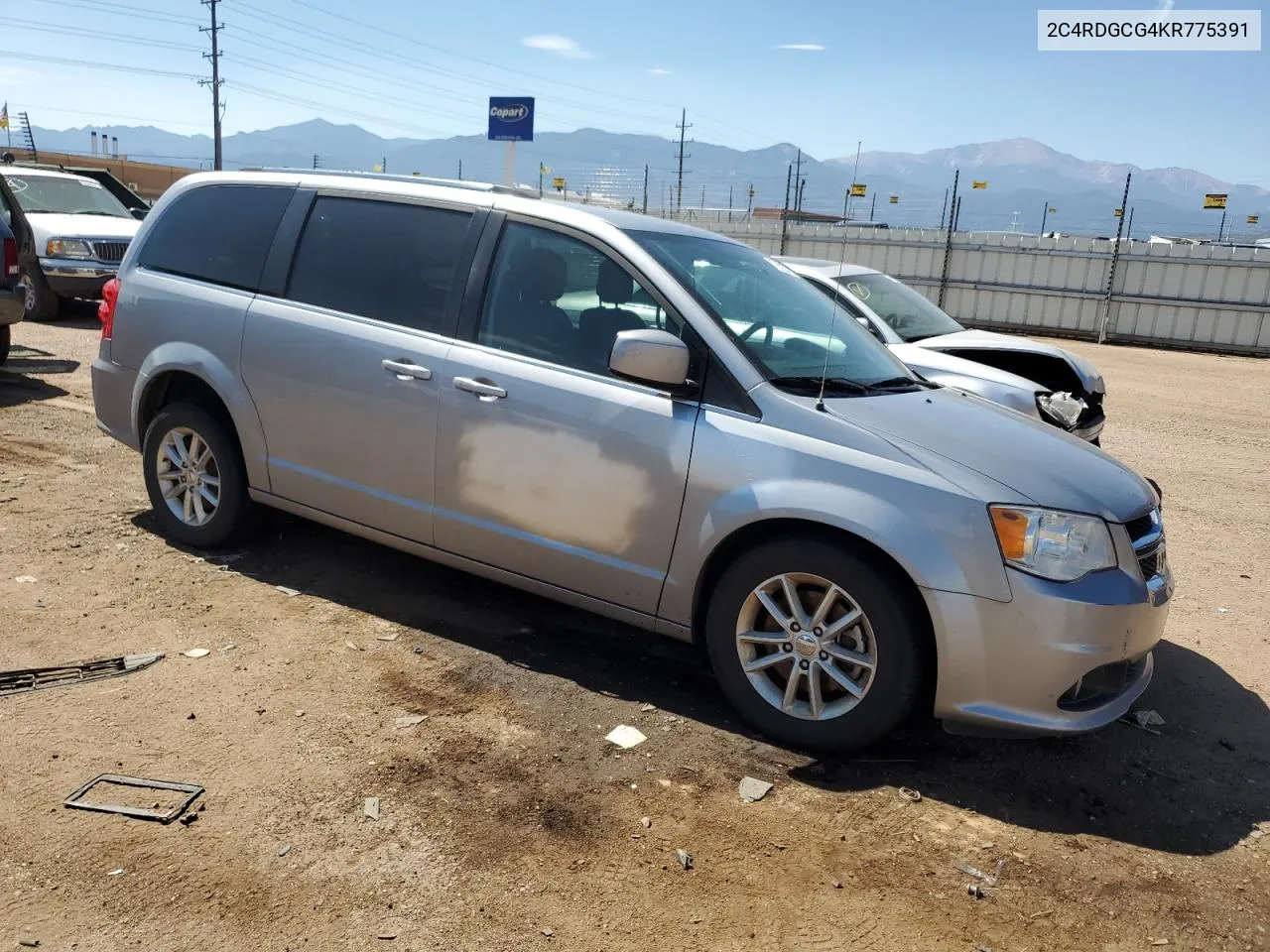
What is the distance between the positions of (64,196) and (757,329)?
44.7 feet

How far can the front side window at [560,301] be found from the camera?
3961 mm

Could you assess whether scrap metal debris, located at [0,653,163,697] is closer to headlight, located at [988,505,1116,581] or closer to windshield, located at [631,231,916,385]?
windshield, located at [631,231,916,385]

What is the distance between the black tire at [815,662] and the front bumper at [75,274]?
11910 mm

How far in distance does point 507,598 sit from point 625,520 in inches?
51.3

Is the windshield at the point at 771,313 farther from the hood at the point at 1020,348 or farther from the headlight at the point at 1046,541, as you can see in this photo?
the hood at the point at 1020,348

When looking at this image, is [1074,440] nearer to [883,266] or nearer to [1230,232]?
[883,266]

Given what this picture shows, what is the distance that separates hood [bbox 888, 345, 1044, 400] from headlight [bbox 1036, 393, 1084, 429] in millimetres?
92

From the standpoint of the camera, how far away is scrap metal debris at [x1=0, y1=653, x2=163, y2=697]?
374cm

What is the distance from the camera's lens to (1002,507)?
3.26 metres

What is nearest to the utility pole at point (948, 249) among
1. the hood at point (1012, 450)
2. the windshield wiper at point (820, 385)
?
the hood at point (1012, 450)

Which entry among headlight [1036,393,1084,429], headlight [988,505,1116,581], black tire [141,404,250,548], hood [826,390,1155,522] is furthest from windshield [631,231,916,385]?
headlight [1036,393,1084,429]

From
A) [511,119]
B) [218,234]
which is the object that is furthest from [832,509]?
[511,119]

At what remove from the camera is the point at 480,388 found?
13.3 ft

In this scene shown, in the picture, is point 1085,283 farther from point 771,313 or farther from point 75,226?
point 771,313
